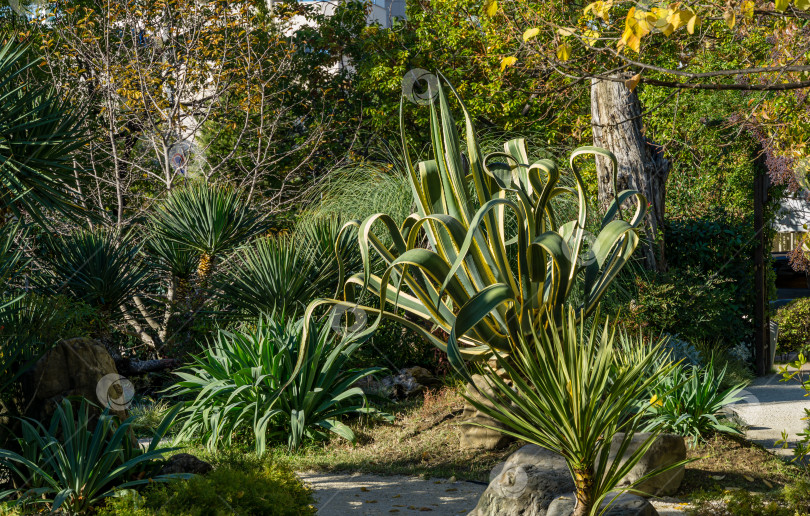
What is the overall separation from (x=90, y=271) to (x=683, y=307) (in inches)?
259

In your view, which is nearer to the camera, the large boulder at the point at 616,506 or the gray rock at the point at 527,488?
the large boulder at the point at 616,506

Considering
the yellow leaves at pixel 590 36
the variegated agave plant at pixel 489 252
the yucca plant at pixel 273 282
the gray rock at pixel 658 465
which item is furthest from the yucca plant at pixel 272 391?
the yellow leaves at pixel 590 36

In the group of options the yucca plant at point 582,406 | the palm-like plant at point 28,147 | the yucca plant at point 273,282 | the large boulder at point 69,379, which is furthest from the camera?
the yucca plant at point 273,282

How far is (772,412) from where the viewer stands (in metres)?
6.89

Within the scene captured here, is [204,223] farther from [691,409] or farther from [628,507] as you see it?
[628,507]

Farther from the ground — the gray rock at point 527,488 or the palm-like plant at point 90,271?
the palm-like plant at point 90,271

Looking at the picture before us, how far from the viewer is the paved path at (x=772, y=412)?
598 cm

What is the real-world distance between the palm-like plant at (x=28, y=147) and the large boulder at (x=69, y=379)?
137 centimetres

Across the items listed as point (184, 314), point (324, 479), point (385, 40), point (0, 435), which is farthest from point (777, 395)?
point (385, 40)

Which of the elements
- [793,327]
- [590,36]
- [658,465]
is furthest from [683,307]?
[590,36]

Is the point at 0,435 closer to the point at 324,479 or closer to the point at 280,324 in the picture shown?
the point at 324,479

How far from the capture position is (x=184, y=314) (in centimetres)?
838

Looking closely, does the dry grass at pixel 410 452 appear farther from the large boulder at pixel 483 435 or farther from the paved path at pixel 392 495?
the paved path at pixel 392 495

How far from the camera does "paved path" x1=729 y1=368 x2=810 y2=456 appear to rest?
19.6 ft
